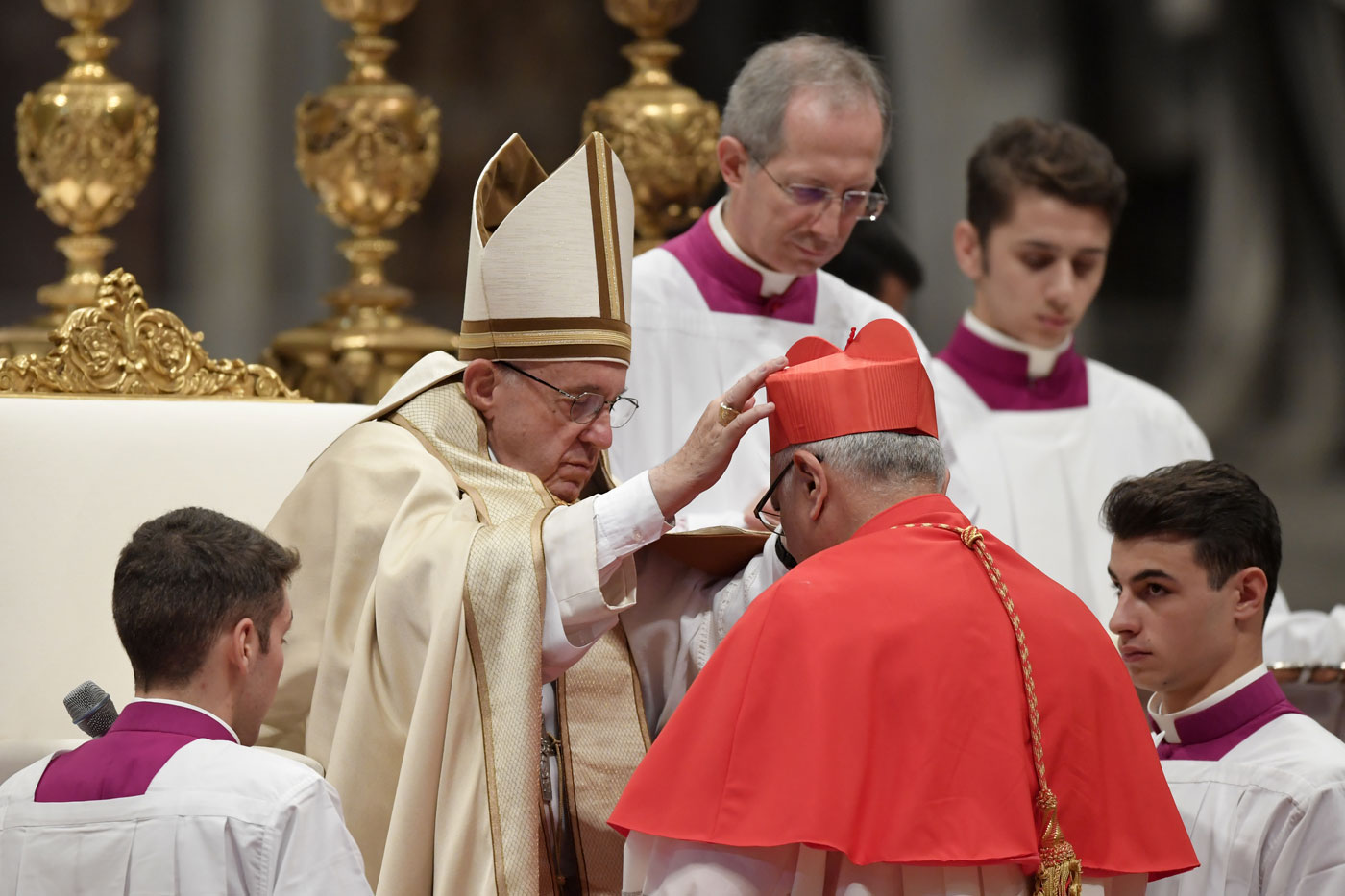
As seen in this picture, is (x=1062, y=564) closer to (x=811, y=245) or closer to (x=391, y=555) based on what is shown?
(x=811, y=245)

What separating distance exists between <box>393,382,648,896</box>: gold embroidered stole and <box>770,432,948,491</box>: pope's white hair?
557 millimetres

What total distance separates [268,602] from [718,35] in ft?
16.4

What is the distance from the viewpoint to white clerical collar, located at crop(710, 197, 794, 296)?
459 centimetres

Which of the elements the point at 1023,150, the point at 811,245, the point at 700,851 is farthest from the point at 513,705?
the point at 1023,150

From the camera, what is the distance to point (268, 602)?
9.00ft

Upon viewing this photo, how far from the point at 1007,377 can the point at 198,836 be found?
12.1 ft

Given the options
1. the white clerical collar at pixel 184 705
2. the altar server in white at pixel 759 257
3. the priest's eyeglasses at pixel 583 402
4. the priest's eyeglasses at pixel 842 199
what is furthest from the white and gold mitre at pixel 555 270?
the white clerical collar at pixel 184 705

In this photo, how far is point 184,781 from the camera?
253cm

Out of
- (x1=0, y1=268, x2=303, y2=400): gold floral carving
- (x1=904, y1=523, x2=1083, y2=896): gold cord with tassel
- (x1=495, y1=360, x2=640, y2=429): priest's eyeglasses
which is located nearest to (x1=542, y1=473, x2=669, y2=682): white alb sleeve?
(x1=495, y1=360, x2=640, y2=429): priest's eyeglasses

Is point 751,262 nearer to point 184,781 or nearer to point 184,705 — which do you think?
point 184,705

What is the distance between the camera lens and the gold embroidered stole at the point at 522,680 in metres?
3.13

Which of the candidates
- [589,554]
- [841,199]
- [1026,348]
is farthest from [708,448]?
[1026,348]

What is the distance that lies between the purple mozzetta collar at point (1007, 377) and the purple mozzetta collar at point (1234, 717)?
2.47m

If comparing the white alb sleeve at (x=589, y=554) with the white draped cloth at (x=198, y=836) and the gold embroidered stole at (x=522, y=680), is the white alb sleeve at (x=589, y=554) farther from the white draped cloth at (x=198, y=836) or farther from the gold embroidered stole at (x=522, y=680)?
the white draped cloth at (x=198, y=836)
